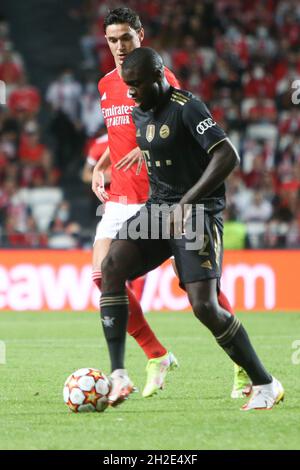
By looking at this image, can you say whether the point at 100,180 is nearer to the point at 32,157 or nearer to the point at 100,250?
the point at 100,250

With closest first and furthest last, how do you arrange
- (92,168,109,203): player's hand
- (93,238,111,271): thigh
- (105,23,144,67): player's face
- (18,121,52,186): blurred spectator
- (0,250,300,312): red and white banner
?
(105,23,144,67): player's face → (93,238,111,271): thigh → (92,168,109,203): player's hand → (0,250,300,312): red and white banner → (18,121,52,186): blurred spectator

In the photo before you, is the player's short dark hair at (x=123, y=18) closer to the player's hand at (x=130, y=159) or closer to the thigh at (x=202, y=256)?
the player's hand at (x=130, y=159)

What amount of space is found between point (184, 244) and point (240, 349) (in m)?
0.68

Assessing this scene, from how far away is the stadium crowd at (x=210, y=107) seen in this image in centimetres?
1736

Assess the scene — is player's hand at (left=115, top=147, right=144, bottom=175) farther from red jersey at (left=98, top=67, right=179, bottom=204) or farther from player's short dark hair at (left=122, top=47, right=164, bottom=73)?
player's short dark hair at (left=122, top=47, right=164, bottom=73)

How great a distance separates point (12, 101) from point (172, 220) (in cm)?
1392

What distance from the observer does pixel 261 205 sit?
17.6 m

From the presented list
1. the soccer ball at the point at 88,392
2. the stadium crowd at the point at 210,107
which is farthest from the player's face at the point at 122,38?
the stadium crowd at the point at 210,107

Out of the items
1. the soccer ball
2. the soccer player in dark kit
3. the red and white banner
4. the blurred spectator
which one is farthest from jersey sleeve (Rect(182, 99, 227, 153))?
the blurred spectator

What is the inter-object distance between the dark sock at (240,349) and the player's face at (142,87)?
53.6 inches

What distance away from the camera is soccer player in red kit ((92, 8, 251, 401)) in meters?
7.46

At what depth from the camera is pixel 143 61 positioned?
21.0 ft
